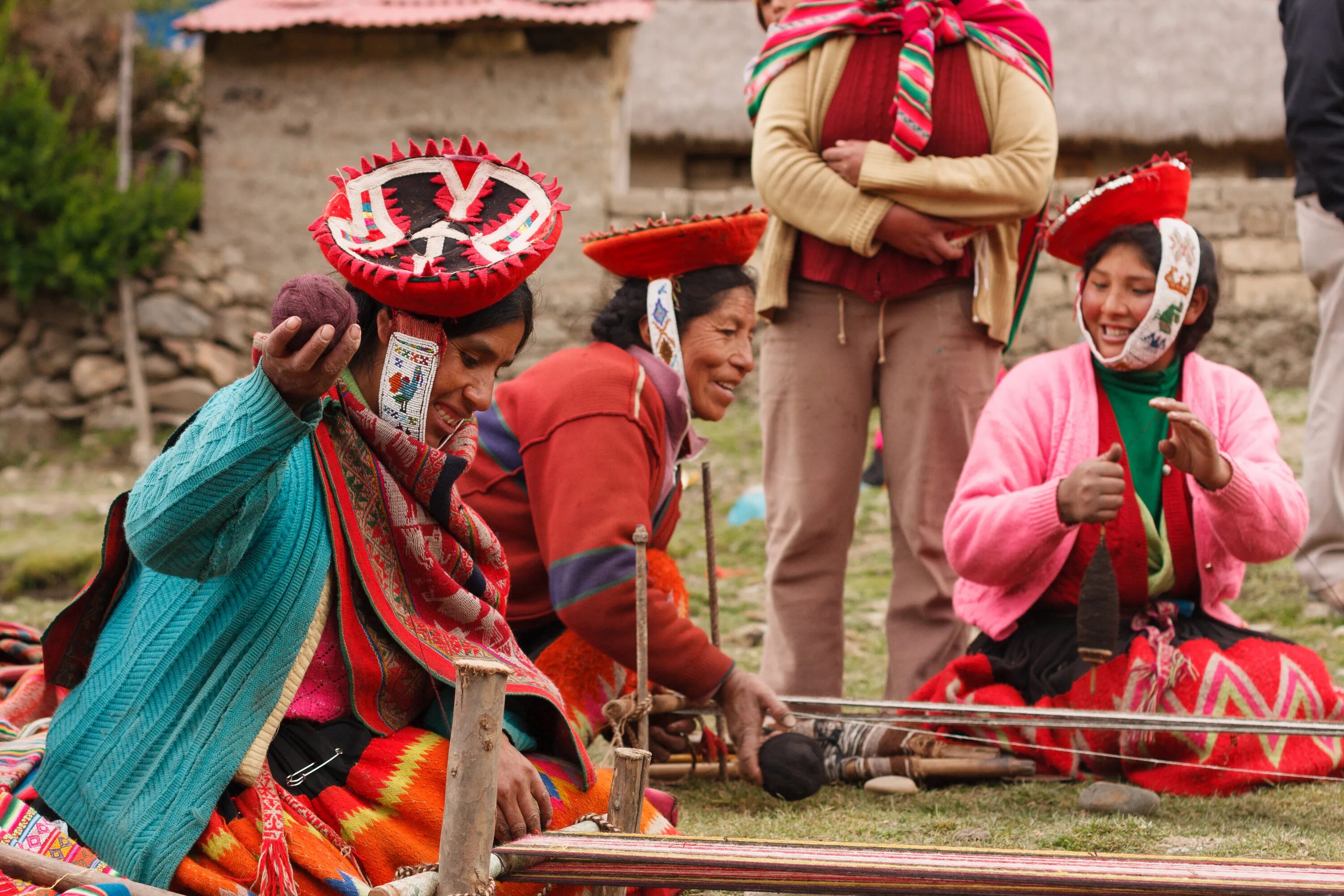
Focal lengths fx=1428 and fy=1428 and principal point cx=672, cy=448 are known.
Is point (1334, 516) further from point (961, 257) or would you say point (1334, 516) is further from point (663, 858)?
point (663, 858)

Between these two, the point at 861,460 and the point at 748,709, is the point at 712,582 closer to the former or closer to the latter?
the point at 748,709

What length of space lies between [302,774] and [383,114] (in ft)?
29.6

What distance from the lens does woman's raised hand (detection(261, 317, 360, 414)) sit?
179cm

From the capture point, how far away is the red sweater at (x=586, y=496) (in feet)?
10.2

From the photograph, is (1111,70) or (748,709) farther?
(1111,70)

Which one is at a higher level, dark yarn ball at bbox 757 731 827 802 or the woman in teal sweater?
the woman in teal sweater

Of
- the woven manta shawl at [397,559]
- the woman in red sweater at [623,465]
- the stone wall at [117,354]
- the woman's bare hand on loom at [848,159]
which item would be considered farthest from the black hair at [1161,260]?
the stone wall at [117,354]

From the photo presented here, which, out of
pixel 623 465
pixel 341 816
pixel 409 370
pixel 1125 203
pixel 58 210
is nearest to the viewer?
pixel 341 816

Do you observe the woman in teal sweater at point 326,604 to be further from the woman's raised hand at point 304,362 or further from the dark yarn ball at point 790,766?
the dark yarn ball at point 790,766

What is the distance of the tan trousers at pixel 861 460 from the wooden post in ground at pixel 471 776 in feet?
7.41

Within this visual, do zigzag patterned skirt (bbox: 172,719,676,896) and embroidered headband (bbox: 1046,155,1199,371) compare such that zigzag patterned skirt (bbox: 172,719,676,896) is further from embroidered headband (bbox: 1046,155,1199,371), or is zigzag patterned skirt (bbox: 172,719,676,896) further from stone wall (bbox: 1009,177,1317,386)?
stone wall (bbox: 1009,177,1317,386)

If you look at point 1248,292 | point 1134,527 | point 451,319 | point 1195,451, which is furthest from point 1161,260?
point 1248,292

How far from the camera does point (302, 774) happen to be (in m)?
2.22

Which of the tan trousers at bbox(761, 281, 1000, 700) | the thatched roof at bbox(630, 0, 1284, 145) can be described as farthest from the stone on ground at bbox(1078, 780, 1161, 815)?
the thatched roof at bbox(630, 0, 1284, 145)
